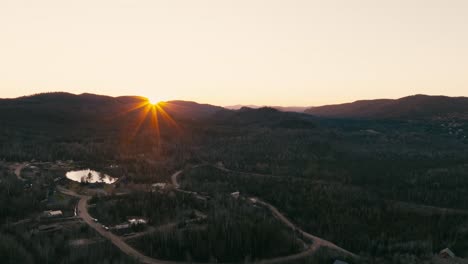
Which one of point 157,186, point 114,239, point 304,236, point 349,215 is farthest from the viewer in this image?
point 157,186

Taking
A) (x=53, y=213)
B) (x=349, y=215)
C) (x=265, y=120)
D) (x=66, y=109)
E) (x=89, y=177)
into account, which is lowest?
(x=349, y=215)

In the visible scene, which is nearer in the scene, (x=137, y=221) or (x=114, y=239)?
(x=114, y=239)

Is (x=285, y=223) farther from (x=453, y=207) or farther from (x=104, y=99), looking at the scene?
(x=104, y=99)

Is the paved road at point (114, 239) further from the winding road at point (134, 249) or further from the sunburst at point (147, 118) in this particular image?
the sunburst at point (147, 118)

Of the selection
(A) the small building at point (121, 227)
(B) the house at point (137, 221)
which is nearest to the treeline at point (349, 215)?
(B) the house at point (137, 221)

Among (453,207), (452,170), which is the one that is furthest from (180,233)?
(452,170)

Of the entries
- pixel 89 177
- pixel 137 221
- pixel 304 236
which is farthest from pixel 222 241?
pixel 89 177

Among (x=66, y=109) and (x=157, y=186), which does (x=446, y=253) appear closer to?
(x=157, y=186)

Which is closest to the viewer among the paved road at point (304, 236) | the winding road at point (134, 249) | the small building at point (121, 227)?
the winding road at point (134, 249)

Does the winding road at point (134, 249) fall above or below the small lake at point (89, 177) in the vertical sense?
below
